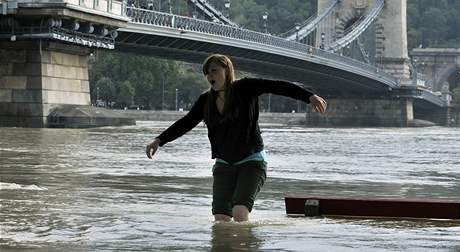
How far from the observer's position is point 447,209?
398 inches

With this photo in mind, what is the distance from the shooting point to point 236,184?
9.45m

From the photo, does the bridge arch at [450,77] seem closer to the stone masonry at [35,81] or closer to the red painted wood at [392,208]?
the stone masonry at [35,81]

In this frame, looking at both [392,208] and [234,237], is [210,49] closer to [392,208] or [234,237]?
[392,208]

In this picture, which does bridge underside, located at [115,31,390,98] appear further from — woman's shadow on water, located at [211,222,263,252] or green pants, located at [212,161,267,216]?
woman's shadow on water, located at [211,222,263,252]

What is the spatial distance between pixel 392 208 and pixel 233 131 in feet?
5.42

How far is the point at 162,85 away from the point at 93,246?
115447mm

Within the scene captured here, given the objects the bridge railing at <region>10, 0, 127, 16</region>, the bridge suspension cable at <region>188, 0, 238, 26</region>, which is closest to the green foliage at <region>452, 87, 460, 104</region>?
the bridge suspension cable at <region>188, 0, 238, 26</region>

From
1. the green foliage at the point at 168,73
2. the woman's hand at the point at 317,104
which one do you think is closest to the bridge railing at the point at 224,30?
the green foliage at the point at 168,73

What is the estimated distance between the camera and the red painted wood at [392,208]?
10.1m

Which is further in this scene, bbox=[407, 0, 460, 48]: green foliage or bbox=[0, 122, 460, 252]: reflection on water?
bbox=[407, 0, 460, 48]: green foliage

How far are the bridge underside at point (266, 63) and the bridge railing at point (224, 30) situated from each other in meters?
0.66

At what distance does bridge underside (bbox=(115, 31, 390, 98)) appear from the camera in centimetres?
6456

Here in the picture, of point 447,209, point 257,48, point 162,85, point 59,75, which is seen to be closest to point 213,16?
point 257,48

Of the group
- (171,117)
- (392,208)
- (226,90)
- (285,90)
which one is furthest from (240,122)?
(171,117)
